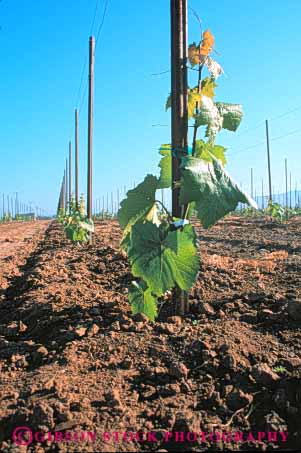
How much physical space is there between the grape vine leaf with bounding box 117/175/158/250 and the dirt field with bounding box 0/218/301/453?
717 mm

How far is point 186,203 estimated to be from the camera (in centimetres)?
263

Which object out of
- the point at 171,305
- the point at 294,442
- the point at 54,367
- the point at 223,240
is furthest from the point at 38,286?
the point at 223,240

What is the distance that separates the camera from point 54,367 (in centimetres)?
248

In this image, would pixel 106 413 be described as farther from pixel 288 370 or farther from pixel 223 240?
pixel 223 240

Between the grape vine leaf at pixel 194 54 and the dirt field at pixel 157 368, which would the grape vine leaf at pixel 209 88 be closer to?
the grape vine leaf at pixel 194 54

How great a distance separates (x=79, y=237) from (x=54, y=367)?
6.21 meters

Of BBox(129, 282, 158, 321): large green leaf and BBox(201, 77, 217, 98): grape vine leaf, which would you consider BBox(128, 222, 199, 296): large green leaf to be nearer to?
BBox(129, 282, 158, 321): large green leaf

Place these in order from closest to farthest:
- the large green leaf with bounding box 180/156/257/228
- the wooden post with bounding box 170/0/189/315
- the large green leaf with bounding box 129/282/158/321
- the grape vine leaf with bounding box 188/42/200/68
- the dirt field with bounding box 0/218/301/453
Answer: the dirt field with bounding box 0/218/301/453, the large green leaf with bounding box 180/156/257/228, the large green leaf with bounding box 129/282/158/321, the wooden post with bounding box 170/0/189/315, the grape vine leaf with bounding box 188/42/200/68

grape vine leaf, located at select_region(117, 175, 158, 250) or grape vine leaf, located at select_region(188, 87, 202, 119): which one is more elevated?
grape vine leaf, located at select_region(188, 87, 202, 119)

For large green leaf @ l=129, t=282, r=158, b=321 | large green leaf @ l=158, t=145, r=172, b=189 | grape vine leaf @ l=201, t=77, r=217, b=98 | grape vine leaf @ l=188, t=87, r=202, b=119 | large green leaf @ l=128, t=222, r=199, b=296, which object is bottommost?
large green leaf @ l=129, t=282, r=158, b=321

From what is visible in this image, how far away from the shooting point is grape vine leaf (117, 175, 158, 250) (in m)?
3.06

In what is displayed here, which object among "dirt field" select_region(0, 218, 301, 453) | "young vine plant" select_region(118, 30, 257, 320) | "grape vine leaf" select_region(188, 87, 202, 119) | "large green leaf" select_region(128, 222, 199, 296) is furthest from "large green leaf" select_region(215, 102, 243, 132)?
"dirt field" select_region(0, 218, 301, 453)

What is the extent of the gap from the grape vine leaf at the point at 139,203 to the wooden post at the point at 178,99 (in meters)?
0.16

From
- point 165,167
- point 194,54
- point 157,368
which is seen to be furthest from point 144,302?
point 194,54
